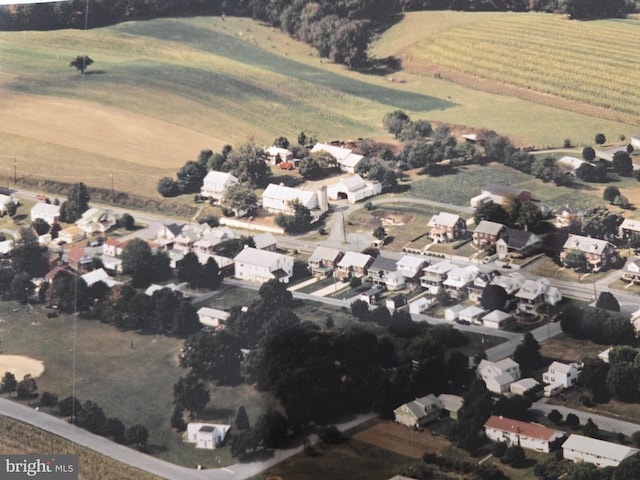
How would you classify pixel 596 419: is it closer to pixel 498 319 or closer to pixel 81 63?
pixel 498 319

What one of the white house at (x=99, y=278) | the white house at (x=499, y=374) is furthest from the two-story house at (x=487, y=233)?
the white house at (x=99, y=278)

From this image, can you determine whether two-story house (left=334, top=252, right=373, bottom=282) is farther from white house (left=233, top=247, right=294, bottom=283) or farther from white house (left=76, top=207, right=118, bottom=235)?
white house (left=76, top=207, right=118, bottom=235)

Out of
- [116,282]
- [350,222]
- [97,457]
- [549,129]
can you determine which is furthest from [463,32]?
[97,457]

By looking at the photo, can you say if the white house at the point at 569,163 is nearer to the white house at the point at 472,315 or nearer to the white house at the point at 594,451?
the white house at the point at 472,315

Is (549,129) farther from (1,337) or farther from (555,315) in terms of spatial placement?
(1,337)

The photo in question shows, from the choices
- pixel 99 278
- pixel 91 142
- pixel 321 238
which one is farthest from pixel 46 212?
pixel 321 238

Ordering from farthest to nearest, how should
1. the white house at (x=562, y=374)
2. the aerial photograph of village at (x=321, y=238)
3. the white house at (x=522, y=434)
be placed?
1. the aerial photograph of village at (x=321, y=238)
2. the white house at (x=562, y=374)
3. the white house at (x=522, y=434)
